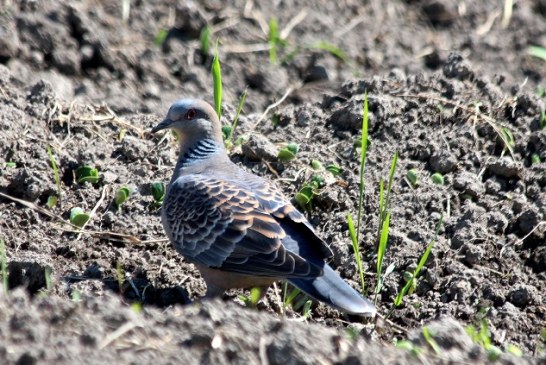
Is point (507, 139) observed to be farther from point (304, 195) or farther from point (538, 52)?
point (538, 52)

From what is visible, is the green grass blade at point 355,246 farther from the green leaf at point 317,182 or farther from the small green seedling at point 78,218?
the small green seedling at point 78,218

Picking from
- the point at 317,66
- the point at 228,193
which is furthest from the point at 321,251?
the point at 317,66

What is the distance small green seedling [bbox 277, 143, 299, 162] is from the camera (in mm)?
6309

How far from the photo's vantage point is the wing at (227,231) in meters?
5.15

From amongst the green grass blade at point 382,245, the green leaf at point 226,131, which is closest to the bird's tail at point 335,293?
the green grass blade at point 382,245

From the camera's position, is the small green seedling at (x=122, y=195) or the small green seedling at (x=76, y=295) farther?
the small green seedling at (x=122, y=195)

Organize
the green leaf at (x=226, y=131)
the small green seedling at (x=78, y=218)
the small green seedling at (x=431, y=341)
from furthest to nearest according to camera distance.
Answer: the green leaf at (x=226, y=131)
the small green seedling at (x=78, y=218)
the small green seedling at (x=431, y=341)

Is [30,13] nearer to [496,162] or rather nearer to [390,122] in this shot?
[390,122]

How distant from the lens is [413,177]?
20.5 ft

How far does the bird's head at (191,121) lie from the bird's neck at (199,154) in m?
0.03

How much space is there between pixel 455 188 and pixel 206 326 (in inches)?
105

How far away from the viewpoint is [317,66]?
8.10m

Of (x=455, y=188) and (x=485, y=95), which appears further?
(x=485, y=95)

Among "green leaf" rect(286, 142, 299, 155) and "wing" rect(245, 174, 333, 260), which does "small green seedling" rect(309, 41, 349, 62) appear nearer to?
"green leaf" rect(286, 142, 299, 155)
